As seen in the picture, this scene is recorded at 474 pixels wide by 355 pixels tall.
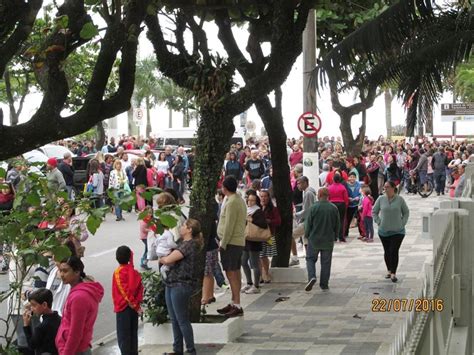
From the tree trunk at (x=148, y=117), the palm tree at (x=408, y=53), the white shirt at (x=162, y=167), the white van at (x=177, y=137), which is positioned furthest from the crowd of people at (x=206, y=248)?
the tree trunk at (x=148, y=117)

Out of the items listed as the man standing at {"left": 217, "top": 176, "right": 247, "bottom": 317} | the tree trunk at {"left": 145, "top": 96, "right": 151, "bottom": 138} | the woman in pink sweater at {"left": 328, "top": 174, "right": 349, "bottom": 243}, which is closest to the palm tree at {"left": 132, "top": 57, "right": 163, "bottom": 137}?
the tree trunk at {"left": 145, "top": 96, "right": 151, "bottom": 138}

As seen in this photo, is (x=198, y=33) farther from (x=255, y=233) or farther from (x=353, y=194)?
(x=353, y=194)

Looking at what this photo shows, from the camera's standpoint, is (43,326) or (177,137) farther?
(177,137)

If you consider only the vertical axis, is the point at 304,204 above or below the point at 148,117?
below

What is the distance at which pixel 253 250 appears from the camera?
622 inches

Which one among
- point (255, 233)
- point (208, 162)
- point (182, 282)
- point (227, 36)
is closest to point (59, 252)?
point (182, 282)

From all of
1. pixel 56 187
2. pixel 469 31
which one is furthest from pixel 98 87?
pixel 469 31

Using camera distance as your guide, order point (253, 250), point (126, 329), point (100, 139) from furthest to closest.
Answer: point (100, 139) < point (253, 250) < point (126, 329)

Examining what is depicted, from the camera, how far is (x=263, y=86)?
13.2 m

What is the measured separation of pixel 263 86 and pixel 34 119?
6024 millimetres

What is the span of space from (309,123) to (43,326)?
12.2 meters

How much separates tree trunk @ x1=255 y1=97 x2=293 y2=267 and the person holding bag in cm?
81

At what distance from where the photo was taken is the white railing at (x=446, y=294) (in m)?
3.93

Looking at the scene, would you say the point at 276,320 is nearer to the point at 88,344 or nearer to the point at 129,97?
the point at 88,344
